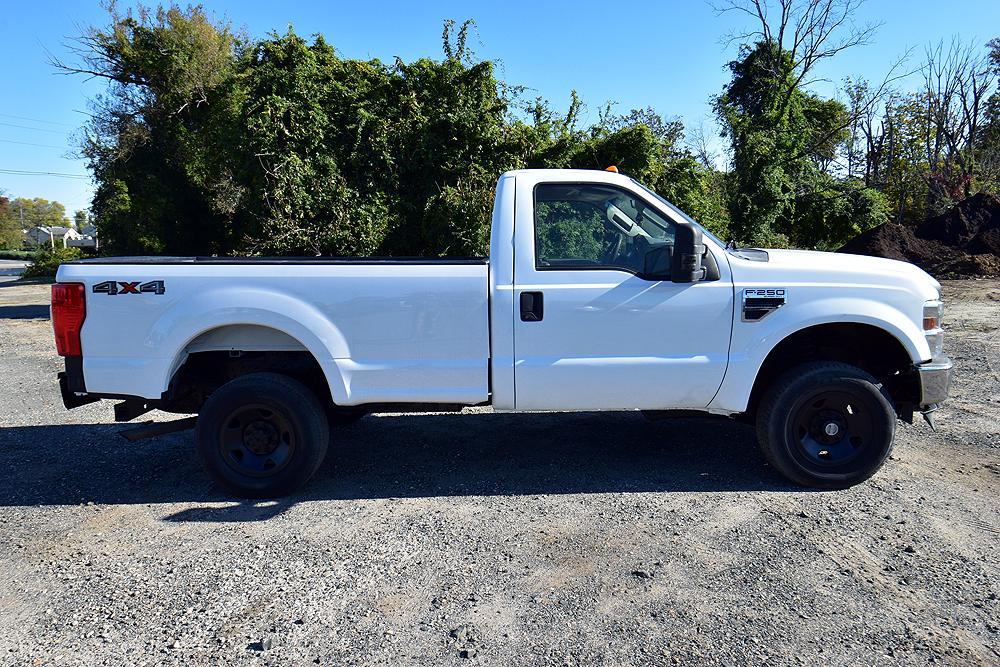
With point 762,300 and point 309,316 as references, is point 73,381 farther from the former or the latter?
point 762,300

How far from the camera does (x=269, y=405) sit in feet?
15.1

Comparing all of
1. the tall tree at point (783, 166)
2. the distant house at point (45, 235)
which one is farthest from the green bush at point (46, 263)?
the distant house at point (45, 235)

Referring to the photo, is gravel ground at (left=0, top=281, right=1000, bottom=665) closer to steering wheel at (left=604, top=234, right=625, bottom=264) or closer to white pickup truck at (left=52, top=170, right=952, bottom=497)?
white pickup truck at (left=52, top=170, right=952, bottom=497)

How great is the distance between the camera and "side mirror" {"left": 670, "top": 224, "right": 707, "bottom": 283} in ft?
14.5

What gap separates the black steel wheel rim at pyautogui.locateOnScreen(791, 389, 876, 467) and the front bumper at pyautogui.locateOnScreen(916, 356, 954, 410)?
1.27ft

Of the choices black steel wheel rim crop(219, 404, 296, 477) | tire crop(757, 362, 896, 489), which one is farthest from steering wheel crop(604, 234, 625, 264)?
black steel wheel rim crop(219, 404, 296, 477)

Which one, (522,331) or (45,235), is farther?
(45,235)

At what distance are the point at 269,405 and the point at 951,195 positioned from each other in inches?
1151

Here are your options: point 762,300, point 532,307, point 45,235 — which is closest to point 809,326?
point 762,300

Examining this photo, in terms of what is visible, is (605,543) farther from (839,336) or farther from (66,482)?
(66,482)

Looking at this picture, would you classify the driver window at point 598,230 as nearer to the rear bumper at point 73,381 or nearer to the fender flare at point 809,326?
the fender flare at point 809,326

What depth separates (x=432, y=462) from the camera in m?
5.43

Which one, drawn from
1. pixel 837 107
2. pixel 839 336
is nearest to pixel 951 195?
pixel 837 107

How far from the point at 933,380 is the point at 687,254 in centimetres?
182
